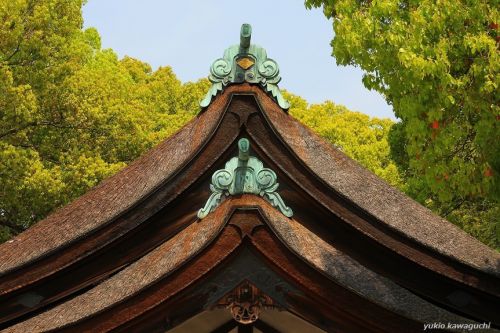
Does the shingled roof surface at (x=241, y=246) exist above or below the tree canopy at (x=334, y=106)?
below

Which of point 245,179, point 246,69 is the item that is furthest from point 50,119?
point 245,179

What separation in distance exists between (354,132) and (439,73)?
30172 millimetres

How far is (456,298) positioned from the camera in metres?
8.49

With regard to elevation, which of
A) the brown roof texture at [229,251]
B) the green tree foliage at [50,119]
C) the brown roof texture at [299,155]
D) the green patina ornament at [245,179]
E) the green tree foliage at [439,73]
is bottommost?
the brown roof texture at [229,251]

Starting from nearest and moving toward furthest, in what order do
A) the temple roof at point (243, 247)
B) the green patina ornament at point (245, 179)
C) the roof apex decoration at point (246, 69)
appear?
the temple roof at point (243, 247), the green patina ornament at point (245, 179), the roof apex decoration at point (246, 69)

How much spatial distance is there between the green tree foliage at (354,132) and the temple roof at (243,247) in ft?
79.9

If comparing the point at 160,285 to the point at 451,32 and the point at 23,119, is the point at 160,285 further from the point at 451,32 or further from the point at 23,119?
the point at 23,119

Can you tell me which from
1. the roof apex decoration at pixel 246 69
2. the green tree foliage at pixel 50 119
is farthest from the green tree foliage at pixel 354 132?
the roof apex decoration at pixel 246 69

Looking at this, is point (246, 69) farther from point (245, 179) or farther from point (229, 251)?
point (229, 251)

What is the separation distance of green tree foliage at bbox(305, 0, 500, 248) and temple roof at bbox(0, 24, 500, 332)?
777 mm

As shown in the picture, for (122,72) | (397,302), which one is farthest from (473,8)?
(122,72)

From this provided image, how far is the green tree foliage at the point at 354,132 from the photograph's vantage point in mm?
36969

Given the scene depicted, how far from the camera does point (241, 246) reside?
6.66m

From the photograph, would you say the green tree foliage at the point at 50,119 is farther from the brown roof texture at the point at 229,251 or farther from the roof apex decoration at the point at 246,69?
the brown roof texture at the point at 229,251
